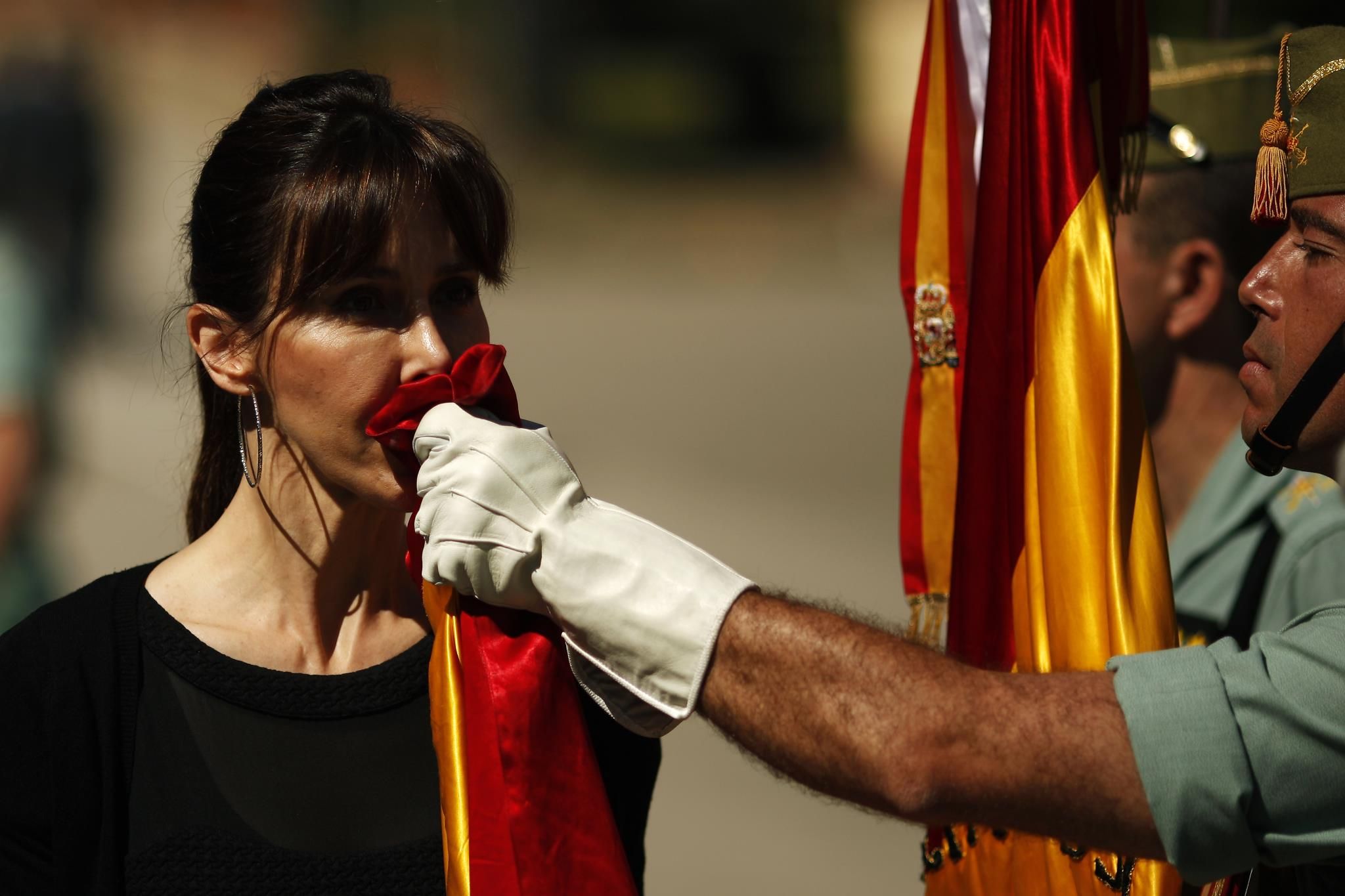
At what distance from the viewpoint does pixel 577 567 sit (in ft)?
6.25

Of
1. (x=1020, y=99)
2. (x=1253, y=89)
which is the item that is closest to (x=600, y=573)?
(x=1020, y=99)

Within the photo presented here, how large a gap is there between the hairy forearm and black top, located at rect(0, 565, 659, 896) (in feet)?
1.48

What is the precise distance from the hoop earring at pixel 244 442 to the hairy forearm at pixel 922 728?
92 cm

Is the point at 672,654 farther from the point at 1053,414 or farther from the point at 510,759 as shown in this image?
the point at 1053,414

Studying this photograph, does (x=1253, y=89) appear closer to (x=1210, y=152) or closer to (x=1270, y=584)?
(x=1210, y=152)

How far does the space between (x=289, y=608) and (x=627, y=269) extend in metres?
8.44

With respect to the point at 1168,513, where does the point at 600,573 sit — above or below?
above

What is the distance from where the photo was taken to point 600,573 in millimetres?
1899

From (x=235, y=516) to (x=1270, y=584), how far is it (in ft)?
6.86

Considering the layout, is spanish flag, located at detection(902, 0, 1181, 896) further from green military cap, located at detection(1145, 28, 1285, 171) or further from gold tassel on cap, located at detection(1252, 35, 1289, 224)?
green military cap, located at detection(1145, 28, 1285, 171)

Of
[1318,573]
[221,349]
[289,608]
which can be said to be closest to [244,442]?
[221,349]

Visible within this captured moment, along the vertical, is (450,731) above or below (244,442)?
below

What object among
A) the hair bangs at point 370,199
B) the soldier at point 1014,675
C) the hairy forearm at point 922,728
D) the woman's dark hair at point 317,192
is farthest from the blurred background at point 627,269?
the hairy forearm at point 922,728

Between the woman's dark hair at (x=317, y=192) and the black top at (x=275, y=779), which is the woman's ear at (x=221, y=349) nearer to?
the woman's dark hair at (x=317, y=192)
